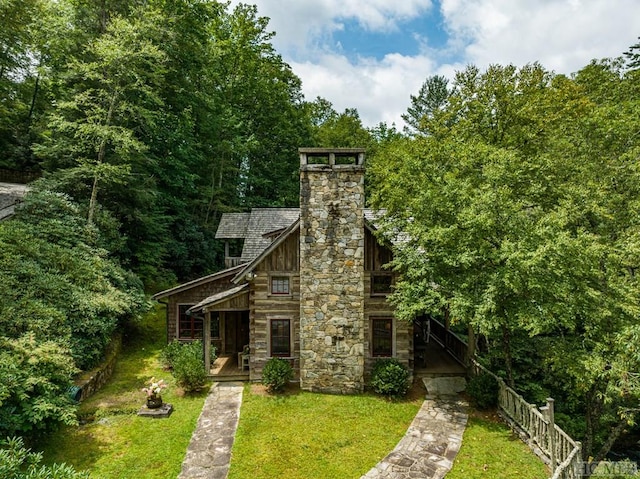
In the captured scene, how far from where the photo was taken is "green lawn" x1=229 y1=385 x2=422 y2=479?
903 cm

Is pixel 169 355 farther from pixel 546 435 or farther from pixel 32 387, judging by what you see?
pixel 546 435

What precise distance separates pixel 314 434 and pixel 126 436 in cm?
530

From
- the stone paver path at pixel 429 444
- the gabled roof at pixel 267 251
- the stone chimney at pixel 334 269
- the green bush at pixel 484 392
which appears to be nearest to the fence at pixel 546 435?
the green bush at pixel 484 392

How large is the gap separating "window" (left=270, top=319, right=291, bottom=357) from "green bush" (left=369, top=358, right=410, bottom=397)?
3.43 meters

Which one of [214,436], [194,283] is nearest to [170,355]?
[194,283]

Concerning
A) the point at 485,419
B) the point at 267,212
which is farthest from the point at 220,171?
the point at 485,419

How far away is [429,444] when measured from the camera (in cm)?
1006

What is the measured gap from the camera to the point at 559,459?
867 cm

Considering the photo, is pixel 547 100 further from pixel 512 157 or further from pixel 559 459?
pixel 559 459

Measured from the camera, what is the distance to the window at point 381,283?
13797 mm

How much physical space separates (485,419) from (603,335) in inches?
170

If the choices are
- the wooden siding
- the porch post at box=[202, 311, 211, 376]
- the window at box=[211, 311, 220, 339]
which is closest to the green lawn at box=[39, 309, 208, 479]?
the porch post at box=[202, 311, 211, 376]

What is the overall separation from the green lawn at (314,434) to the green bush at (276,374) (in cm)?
43

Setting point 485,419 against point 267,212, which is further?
point 267,212
